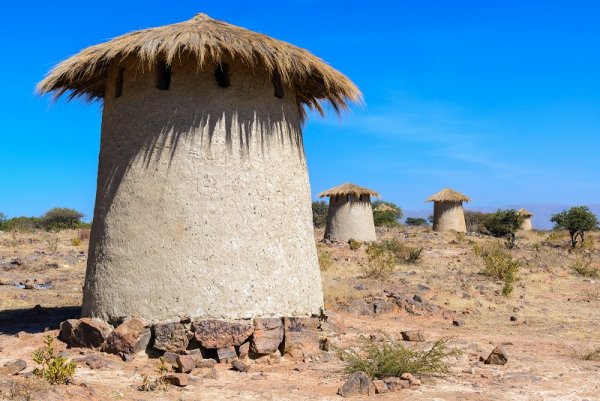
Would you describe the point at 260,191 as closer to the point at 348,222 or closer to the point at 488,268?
the point at 488,268

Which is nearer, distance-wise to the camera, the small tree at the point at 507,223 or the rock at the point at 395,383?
the rock at the point at 395,383

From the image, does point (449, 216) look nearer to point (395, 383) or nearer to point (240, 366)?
point (240, 366)

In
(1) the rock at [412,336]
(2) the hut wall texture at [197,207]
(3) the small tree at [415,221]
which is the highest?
(3) the small tree at [415,221]

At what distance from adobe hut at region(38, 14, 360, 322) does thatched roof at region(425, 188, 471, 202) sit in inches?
947

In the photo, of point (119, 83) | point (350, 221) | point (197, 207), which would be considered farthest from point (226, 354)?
point (350, 221)

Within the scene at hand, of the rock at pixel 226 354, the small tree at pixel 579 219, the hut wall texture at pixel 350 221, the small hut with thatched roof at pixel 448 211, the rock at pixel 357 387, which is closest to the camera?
the rock at pixel 357 387

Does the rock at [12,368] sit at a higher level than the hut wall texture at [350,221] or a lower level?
lower

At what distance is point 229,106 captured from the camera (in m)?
6.17

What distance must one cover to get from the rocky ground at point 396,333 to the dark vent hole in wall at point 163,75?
9.24ft

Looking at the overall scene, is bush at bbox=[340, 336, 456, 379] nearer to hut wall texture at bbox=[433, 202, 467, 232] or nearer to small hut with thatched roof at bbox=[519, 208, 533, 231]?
hut wall texture at bbox=[433, 202, 467, 232]

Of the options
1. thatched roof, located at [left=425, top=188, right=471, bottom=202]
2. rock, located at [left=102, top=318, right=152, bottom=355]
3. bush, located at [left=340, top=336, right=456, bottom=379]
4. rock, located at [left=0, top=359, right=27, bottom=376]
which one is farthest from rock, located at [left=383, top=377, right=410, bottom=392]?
thatched roof, located at [left=425, top=188, right=471, bottom=202]

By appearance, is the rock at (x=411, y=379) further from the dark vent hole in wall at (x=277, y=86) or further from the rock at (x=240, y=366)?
the dark vent hole in wall at (x=277, y=86)

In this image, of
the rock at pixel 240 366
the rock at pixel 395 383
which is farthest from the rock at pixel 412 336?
the rock at pixel 240 366

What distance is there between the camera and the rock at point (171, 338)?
570 centimetres
